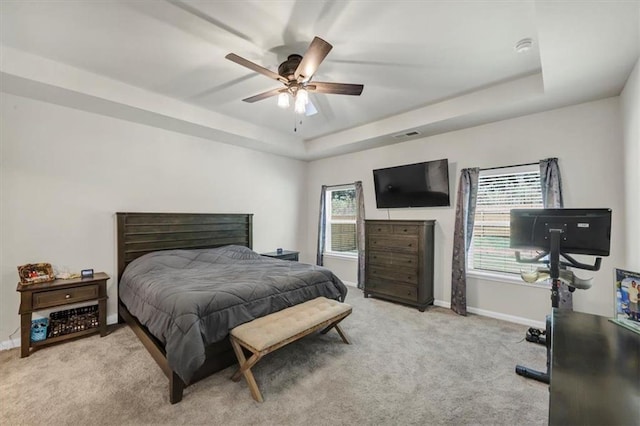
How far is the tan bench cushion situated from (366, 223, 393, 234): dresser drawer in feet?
6.33

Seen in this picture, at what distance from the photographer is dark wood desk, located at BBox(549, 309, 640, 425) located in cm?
71

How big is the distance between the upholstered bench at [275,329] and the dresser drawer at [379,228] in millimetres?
1942

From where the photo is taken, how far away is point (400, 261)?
13.6 feet

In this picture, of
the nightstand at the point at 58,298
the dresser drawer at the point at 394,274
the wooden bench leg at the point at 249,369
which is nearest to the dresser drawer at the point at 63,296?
the nightstand at the point at 58,298

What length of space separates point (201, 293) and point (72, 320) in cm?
196

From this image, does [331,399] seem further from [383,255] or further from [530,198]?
[530,198]

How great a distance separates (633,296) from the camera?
1.44 m

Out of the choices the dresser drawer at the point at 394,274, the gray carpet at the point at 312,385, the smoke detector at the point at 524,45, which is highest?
the smoke detector at the point at 524,45

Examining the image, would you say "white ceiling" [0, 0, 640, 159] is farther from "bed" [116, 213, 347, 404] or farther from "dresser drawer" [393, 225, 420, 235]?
"bed" [116, 213, 347, 404]

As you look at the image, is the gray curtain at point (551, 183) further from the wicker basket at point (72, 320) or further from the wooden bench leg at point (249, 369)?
the wicker basket at point (72, 320)

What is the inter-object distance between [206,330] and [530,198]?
156 inches

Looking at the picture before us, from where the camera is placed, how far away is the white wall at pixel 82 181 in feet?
9.36

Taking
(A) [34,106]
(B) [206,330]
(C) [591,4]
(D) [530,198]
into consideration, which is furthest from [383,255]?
(A) [34,106]

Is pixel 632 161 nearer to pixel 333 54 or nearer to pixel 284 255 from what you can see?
pixel 333 54
